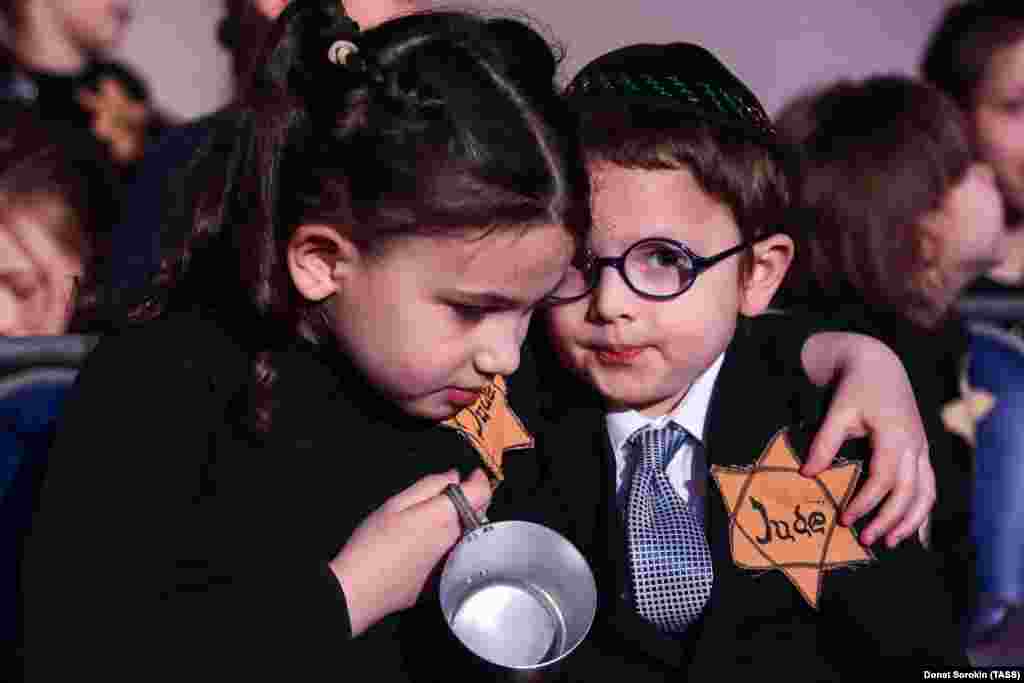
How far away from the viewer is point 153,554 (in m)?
1.12

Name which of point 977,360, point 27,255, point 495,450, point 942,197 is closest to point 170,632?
point 495,450

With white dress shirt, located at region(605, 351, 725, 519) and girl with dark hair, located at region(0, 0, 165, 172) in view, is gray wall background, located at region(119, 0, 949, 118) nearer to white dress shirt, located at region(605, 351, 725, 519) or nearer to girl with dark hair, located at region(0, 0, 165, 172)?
girl with dark hair, located at region(0, 0, 165, 172)

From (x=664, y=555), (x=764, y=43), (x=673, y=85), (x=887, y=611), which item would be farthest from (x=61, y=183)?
(x=764, y=43)

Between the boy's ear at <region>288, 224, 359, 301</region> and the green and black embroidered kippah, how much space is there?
0.37 metres

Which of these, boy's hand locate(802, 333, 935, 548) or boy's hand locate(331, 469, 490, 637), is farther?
boy's hand locate(802, 333, 935, 548)

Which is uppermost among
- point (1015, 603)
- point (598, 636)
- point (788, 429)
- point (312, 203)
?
point (312, 203)

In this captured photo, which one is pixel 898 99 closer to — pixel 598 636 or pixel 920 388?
pixel 920 388

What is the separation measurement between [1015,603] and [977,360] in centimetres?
43

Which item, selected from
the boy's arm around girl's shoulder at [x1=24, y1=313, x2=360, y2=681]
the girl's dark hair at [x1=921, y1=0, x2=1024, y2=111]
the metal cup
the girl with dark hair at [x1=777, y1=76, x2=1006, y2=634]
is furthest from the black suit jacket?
the girl's dark hair at [x1=921, y1=0, x2=1024, y2=111]


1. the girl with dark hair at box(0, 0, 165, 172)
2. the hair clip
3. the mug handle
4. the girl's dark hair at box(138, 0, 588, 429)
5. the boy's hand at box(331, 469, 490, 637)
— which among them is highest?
the hair clip

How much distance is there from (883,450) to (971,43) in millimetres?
1773

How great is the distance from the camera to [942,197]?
206 centimetres

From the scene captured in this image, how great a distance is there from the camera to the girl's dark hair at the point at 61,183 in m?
1.93

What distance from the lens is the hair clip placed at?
1162 mm
